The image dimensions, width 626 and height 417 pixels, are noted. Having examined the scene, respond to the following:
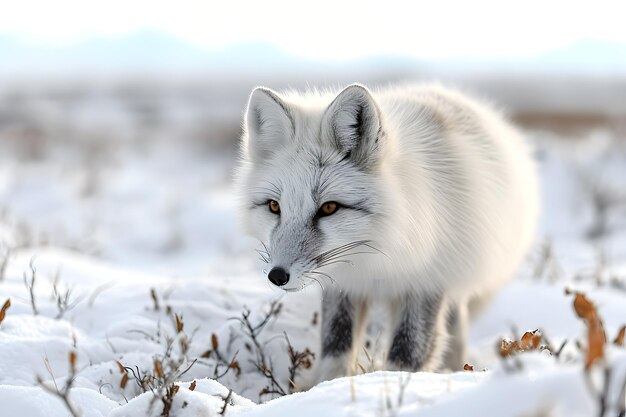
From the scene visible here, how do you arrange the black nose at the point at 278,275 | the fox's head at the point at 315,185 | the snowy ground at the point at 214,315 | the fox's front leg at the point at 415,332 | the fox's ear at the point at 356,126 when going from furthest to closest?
the fox's front leg at the point at 415,332, the fox's ear at the point at 356,126, the fox's head at the point at 315,185, the black nose at the point at 278,275, the snowy ground at the point at 214,315

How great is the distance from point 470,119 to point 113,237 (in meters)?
6.34

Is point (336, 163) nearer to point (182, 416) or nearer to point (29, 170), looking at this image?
point (182, 416)

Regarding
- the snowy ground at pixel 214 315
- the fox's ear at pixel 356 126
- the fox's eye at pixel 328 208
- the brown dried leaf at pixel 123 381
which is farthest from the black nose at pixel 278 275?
the brown dried leaf at pixel 123 381

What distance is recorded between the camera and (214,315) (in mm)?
3875

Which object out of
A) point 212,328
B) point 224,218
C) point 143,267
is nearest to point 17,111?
point 224,218

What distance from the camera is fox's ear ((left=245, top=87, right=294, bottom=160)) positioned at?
3.07 meters

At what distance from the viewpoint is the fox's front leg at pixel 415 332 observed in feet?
11.1

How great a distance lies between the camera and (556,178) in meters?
10.5

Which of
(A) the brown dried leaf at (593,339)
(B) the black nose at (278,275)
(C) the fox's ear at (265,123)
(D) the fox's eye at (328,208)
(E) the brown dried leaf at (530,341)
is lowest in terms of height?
(B) the black nose at (278,275)

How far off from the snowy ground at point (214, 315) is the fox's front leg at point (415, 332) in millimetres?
169

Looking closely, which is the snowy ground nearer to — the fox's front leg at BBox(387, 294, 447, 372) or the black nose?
the fox's front leg at BBox(387, 294, 447, 372)

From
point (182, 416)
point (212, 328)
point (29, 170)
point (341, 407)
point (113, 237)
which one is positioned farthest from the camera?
point (29, 170)

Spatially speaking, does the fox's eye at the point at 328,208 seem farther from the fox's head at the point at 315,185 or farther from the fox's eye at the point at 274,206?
the fox's eye at the point at 274,206

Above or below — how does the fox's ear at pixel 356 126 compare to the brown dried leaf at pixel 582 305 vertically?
above
